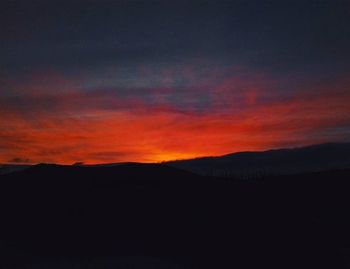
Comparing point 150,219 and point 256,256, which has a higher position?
point 150,219

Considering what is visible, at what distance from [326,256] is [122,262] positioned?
6.66m

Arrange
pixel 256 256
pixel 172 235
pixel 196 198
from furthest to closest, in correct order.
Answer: pixel 196 198 → pixel 172 235 → pixel 256 256

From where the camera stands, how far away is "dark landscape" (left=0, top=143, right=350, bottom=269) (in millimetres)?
13562

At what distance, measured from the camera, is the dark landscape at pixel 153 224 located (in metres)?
13.6

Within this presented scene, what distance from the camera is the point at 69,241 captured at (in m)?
14.4

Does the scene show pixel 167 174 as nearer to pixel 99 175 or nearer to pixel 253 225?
pixel 99 175

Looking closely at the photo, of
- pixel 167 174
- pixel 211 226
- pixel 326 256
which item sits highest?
pixel 167 174

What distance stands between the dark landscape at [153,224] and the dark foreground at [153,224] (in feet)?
0.11

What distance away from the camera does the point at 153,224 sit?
612 inches

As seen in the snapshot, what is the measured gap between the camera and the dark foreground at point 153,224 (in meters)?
13.5

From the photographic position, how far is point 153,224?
15555mm

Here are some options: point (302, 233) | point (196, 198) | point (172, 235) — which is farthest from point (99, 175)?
point (302, 233)

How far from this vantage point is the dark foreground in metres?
13.5

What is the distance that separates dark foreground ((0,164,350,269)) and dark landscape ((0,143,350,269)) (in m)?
0.03
